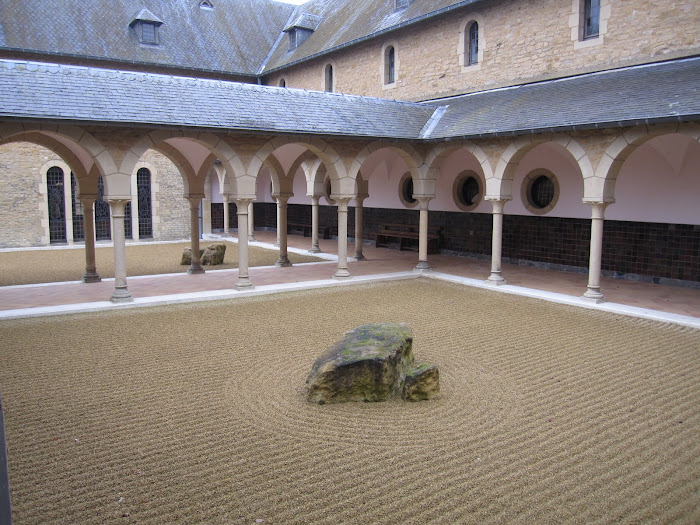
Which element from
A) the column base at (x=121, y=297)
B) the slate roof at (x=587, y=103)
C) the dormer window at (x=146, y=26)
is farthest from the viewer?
the dormer window at (x=146, y=26)

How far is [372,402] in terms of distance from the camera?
6.15 m

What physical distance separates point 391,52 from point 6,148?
1353 cm

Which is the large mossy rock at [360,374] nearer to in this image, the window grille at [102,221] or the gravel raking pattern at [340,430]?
the gravel raking pattern at [340,430]

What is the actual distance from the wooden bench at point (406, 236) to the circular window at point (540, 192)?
347 centimetres

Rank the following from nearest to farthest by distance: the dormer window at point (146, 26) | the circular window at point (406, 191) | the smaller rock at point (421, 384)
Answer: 1. the smaller rock at point (421, 384)
2. the circular window at point (406, 191)
3. the dormer window at point (146, 26)

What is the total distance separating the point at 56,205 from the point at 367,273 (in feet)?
43.2

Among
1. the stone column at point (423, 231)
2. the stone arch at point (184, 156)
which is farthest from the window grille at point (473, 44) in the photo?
the stone arch at point (184, 156)

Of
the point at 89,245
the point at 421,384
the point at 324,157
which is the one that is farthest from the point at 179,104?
the point at 421,384

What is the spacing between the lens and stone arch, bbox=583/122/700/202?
10.1 m

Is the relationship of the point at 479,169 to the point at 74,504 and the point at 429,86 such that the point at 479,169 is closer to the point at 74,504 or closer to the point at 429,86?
the point at 429,86

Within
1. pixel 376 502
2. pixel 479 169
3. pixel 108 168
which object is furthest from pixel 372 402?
pixel 479 169

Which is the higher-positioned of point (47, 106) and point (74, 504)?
point (47, 106)

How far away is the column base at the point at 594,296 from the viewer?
440 inches

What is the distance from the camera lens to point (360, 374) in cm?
608
